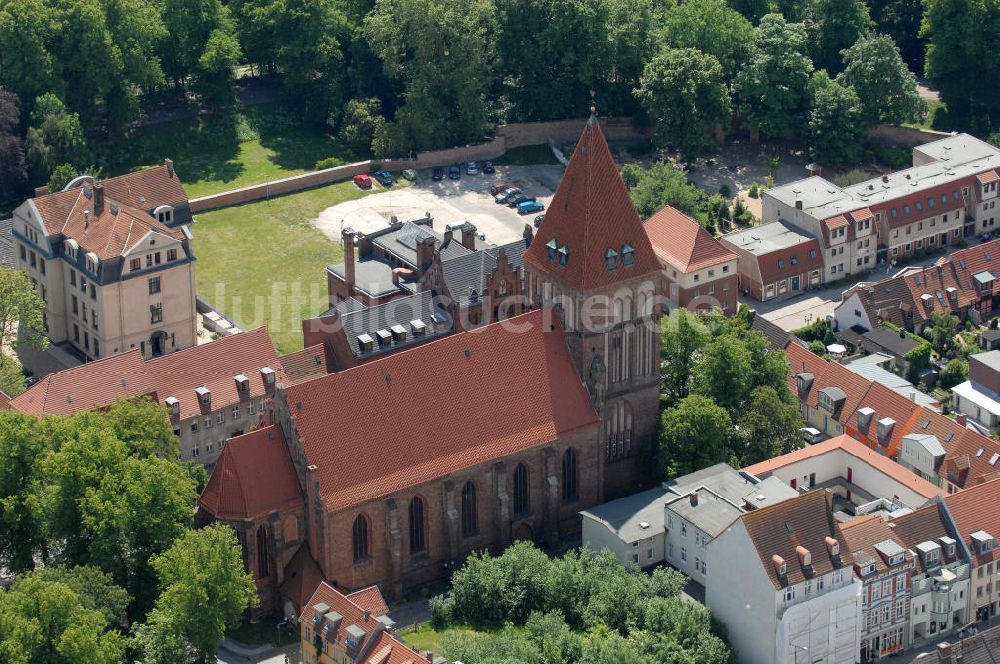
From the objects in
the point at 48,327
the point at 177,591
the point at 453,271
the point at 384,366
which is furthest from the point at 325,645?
the point at 48,327

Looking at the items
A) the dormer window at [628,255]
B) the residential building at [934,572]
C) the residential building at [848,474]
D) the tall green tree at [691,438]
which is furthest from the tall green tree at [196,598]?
the residential building at [934,572]

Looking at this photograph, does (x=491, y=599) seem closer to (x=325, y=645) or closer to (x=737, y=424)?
(x=325, y=645)

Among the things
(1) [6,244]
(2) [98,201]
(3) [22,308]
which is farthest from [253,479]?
(1) [6,244]

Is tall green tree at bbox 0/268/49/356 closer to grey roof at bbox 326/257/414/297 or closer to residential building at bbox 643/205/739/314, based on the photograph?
grey roof at bbox 326/257/414/297

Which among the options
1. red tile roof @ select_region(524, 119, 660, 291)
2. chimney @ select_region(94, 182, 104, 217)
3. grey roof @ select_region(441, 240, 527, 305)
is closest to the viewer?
red tile roof @ select_region(524, 119, 660, 291)

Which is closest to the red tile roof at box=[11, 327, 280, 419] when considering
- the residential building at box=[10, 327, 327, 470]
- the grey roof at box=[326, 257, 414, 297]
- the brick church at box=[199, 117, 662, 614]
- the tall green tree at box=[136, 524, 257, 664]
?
the residential building at box=[10, 327, 327, 470]

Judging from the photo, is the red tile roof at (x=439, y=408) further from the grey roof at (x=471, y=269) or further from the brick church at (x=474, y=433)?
the grey roof at (x=471, y=269)

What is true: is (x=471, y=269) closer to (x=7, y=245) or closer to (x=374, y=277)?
(x=374, y=277)
